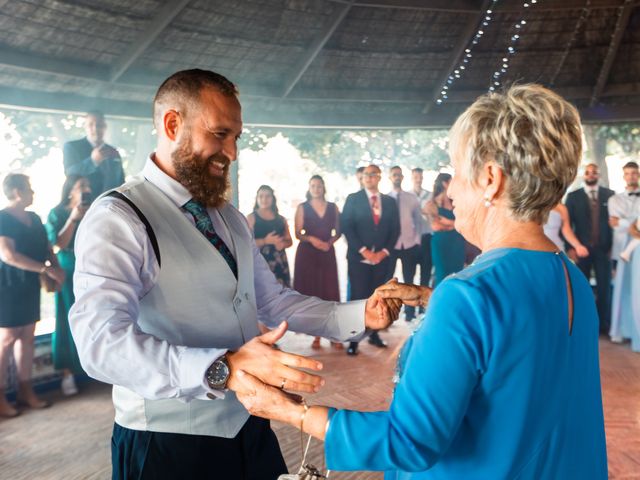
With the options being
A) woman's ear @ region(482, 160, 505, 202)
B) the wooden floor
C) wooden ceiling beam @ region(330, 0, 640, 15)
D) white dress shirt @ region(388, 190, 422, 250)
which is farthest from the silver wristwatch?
wooden ceiling beam @ region(330, 0, 640, 15)

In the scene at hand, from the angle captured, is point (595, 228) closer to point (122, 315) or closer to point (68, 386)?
point (68, 386)

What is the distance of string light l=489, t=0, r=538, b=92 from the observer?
703 centimetres

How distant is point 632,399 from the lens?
185 inches

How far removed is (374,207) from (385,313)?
4.61 metres

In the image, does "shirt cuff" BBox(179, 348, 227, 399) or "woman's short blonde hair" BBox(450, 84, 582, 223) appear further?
"shirt cuff" BBox(179, 348, 227, 399)

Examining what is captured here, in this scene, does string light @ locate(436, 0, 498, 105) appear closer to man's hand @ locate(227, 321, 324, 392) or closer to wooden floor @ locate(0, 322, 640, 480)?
wooden floor @ locate(0, 322, 640, 480)

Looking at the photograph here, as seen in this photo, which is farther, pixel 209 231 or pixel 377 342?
pixel 377 342

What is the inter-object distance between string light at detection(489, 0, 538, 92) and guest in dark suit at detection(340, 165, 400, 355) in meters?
2.07

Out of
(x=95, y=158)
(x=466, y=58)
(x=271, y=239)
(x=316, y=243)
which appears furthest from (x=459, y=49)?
(x=95, y=158)

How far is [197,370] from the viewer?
4.13ft

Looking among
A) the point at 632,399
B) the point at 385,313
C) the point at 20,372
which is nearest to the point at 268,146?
the point at 20,372

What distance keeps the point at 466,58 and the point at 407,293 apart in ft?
20.5

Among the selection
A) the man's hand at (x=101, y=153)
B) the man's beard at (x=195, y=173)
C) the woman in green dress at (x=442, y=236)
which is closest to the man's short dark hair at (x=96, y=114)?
the man's hand at (x=101, y=153)

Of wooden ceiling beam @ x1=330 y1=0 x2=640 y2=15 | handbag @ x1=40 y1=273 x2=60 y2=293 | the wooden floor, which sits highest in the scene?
wooden ceiling beam @ x1=330 y1=0 x2=640 y2=15
